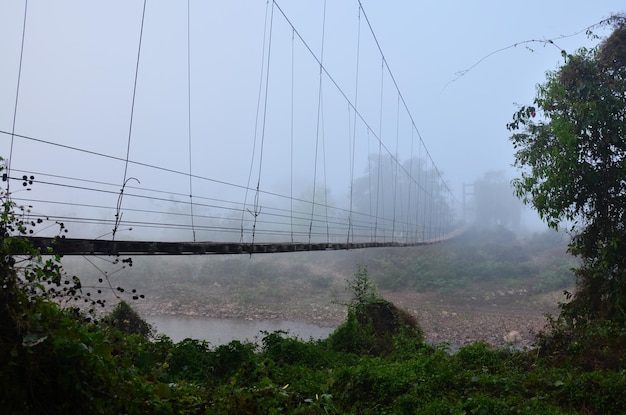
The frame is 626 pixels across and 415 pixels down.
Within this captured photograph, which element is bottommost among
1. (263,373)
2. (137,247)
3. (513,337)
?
(513,337)

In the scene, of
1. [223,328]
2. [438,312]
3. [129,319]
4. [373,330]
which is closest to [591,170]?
[373,330]

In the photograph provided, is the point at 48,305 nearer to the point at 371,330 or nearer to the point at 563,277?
the point at 371,330

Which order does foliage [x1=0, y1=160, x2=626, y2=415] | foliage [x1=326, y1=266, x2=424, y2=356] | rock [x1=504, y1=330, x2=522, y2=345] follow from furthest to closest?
rock [x1=504, y1=330, x2=522, y2=345] < foliage [x1=326, y1=266, x2=424, y2=356] < foliage [x1=0, y1=160, x2=626, y2=415]

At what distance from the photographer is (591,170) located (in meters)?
5.28

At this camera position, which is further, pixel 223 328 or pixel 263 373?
pixel 223 328

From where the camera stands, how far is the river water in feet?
32.1

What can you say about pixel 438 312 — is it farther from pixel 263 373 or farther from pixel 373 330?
pixel 263 373

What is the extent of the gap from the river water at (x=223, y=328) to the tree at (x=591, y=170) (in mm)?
5716

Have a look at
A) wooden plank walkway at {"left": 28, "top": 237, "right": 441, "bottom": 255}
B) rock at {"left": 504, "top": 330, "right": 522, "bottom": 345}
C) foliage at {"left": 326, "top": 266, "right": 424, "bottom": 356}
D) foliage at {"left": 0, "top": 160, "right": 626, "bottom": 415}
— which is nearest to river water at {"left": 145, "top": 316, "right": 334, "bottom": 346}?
foliage at {"left": 326, "top": 266, "right": 424, "bottom": 356}

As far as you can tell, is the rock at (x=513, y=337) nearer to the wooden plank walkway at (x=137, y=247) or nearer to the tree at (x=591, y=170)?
the tree at (x=591, y=170)

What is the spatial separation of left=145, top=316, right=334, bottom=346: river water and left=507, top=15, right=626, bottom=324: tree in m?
5.72

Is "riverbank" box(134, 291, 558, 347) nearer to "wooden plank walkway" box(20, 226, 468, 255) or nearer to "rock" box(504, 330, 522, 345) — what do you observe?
"rock" box(504, 330, 522, 345)

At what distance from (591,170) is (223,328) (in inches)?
339

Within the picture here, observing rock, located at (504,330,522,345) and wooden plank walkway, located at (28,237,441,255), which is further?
rock, located at (504,330,522,345)
